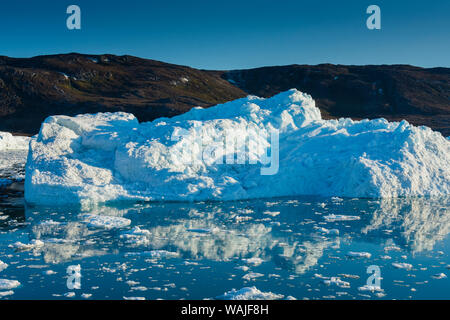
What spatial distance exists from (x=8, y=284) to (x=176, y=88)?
7002 cm

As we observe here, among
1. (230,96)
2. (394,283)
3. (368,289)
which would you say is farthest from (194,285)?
(230,96)

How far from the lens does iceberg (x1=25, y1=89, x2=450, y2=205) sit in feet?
41.1

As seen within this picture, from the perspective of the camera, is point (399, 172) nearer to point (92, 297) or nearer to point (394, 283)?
point (394, 283)

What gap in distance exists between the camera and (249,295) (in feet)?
19.9

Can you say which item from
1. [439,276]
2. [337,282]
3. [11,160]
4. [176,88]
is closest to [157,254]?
[337,282]

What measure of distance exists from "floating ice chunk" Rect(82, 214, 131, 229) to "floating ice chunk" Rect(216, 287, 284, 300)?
446 cm

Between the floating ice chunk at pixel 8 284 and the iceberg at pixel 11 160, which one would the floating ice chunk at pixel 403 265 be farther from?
the iceberg at pixel 11 160

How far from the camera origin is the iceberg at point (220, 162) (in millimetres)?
12539

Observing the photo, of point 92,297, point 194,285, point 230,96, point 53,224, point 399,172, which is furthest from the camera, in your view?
point 230,96

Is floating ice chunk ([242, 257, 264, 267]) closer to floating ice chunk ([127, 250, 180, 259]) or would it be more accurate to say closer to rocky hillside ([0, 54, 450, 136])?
floating ice chunk ([127, 250, 180, 259])

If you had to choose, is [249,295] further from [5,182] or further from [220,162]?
[5,182]

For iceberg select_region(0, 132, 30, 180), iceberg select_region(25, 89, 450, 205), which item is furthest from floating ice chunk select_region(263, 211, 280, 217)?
iceberg select_region(0, 132, 30, 180)

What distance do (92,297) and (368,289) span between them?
3.68 m

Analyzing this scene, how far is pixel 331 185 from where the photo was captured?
45.0 feet
